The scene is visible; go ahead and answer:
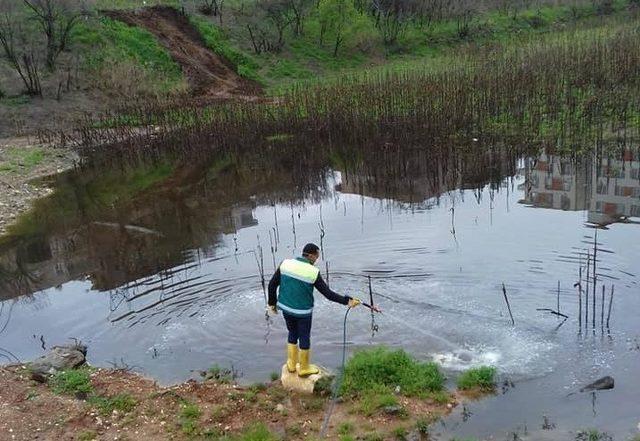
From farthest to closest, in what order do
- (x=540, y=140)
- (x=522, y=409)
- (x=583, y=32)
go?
(x=583, y=32)
(x=540, y=140)
(x=522, y=409)

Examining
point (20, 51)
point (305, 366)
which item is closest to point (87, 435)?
point (305, 366)

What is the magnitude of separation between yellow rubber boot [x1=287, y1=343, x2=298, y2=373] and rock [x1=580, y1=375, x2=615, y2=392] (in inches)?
128

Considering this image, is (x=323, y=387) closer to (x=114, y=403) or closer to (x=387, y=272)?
(x=114, y=403)

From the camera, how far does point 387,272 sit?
1073 centimetres

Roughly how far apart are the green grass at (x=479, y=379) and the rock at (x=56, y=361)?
16.1ft

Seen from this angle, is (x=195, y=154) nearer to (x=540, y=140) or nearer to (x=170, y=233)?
(x=170, y=233)

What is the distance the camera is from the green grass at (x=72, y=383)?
777 centimetres

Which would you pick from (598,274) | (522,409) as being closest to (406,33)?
(598,274)

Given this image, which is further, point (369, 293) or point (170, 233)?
point (170, 233)

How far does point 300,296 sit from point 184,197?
10645mm

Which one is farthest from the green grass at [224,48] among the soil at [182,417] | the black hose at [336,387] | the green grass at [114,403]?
the green grass at [114,403]

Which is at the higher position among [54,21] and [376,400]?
[54,21]

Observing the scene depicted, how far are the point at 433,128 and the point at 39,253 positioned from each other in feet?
39.3

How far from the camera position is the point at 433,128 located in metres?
20.2
